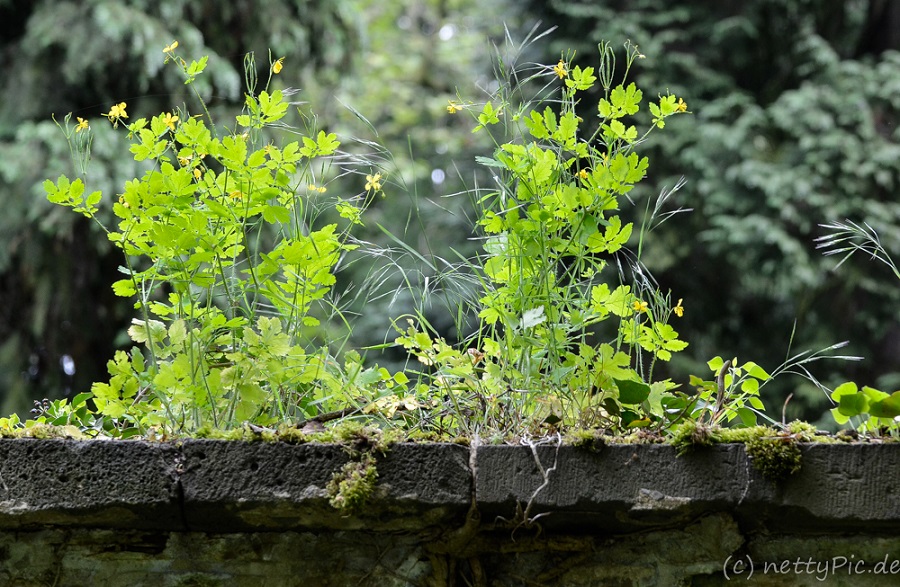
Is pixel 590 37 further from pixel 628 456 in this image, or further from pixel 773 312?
pixel 628 456

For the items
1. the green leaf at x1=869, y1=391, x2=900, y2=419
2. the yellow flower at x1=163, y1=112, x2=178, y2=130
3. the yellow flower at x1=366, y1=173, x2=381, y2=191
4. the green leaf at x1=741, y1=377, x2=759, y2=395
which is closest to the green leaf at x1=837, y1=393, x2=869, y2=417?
the green leaf at x1=869, y1=391, x2=900, y2=419

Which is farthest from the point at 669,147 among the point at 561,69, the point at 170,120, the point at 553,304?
the point at 170,120

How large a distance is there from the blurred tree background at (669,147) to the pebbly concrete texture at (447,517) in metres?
2.83

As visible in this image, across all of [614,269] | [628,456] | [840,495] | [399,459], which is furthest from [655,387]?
[614,269]

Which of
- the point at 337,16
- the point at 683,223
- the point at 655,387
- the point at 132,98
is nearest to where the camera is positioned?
the point at 655,387

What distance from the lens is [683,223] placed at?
636cm

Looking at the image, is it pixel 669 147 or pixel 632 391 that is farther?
pixel 669 147

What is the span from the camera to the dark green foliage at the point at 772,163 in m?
5.82

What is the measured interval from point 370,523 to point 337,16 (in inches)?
196

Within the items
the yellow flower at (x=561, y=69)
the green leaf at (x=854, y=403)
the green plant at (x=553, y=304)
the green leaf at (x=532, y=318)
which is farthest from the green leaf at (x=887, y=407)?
the yellow flower at (x=561, y=69)

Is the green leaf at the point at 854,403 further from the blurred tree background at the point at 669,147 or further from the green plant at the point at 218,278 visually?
the blurred tree background at the point at 669,147

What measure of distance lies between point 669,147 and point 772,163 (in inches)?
28.6

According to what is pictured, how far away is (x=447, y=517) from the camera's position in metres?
1.26

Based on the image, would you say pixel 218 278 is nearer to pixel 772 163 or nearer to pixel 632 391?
pixel 632 391
